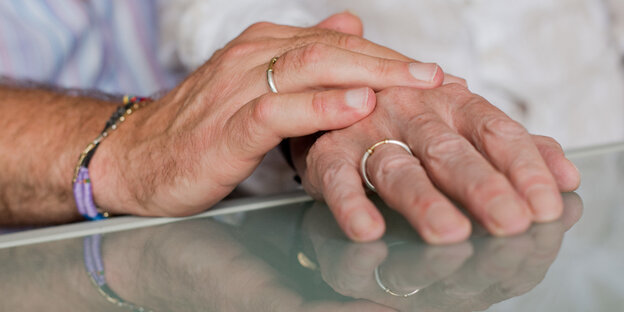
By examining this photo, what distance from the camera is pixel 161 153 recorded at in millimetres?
681

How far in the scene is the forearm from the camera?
766mm

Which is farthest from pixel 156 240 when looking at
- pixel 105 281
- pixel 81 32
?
pixel 81 32

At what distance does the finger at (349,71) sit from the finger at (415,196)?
96 millimetres

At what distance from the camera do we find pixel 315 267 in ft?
1.38

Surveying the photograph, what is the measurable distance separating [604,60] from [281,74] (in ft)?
2.59

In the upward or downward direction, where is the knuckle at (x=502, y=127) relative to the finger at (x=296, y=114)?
downward

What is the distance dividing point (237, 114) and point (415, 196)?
23 centimetres

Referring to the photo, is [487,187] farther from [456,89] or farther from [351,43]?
[351,43]

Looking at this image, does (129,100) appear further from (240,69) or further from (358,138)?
(358,138)

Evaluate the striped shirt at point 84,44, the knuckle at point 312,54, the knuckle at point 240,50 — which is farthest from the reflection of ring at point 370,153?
the striped shirt at point 84,44

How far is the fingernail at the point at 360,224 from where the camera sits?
46 centimetres

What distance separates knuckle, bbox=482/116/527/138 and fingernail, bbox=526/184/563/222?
72mm

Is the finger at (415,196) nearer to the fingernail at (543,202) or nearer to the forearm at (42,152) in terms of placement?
the fingernail at (543,202)

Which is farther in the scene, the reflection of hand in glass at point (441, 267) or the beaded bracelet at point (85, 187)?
the beaded bracelet at point (85, 187)
